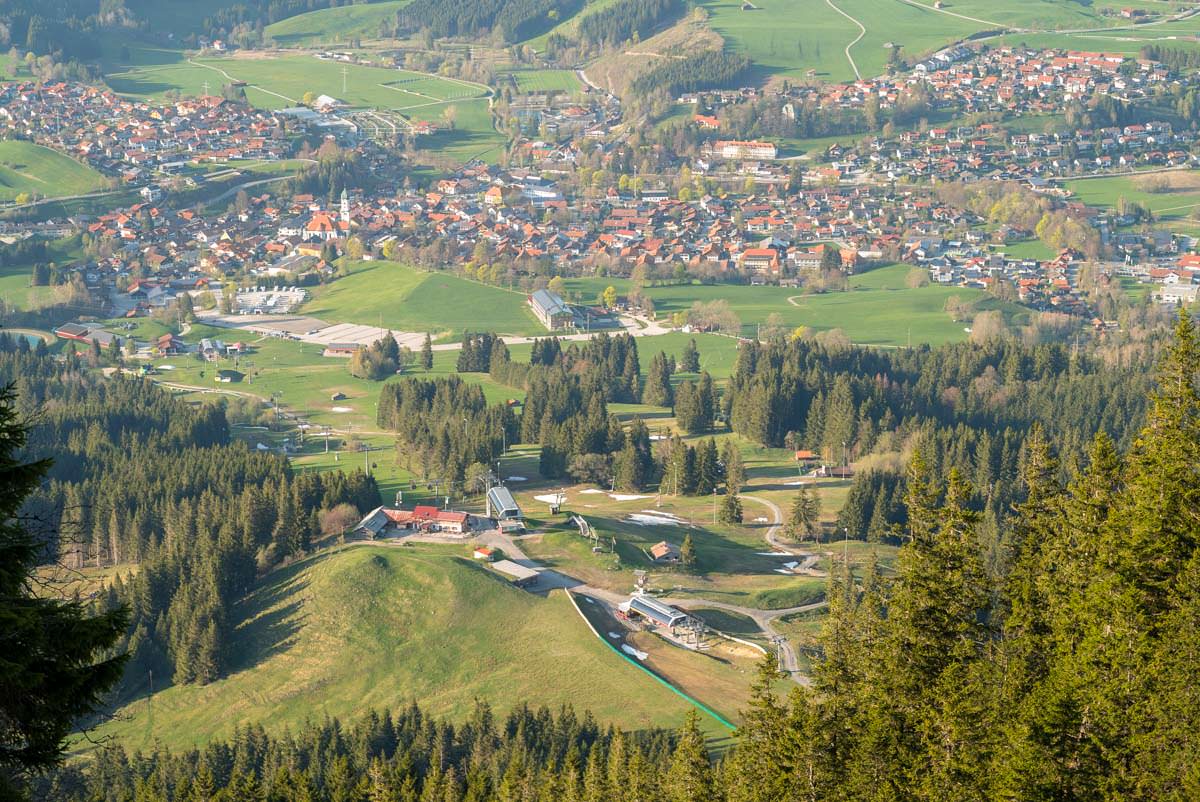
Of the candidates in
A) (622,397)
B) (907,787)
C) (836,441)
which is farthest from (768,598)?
(622,397)

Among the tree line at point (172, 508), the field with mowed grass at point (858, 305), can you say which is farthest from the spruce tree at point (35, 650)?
the field with mowed grass at point (858, 305)

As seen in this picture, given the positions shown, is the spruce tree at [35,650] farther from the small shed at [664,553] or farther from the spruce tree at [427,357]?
the spruce tree at [427,357]

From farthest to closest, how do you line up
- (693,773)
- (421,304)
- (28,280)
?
(28,280)
(421,304)
(693,773)

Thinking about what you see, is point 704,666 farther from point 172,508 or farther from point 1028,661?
point 172,508

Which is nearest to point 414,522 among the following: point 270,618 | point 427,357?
point 270,618

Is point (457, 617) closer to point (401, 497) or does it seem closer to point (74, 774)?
point (74, 774)
